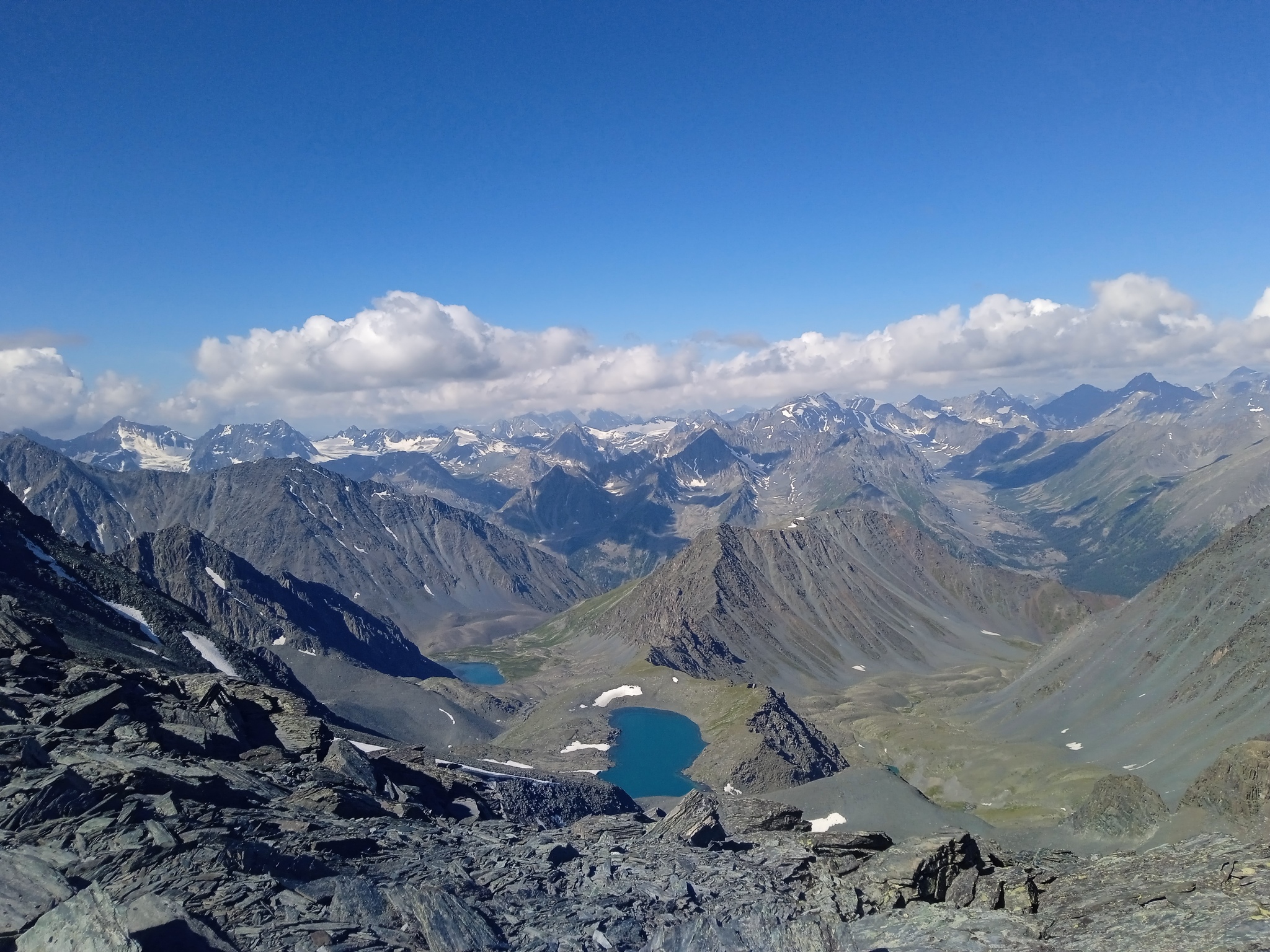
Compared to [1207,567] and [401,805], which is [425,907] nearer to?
[401,805]

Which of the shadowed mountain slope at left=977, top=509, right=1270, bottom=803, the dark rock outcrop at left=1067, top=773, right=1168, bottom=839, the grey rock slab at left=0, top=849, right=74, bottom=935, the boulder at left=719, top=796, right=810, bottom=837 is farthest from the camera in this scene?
the shadowed mountain slope at left=977, top=509, right=1270, bottom=803

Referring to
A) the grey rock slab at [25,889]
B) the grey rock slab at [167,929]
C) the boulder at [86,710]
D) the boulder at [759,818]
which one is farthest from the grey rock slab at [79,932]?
the boulder at [759,818]

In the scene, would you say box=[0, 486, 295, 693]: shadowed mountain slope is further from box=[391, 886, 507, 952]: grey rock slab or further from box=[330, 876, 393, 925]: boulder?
box=[391, 886, 507, 952]: grey rock slab

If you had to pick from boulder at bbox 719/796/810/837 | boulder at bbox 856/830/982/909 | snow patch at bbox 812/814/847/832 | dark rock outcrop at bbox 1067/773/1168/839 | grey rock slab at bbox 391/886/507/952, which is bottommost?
snow patch at bbox 812/814/847/832

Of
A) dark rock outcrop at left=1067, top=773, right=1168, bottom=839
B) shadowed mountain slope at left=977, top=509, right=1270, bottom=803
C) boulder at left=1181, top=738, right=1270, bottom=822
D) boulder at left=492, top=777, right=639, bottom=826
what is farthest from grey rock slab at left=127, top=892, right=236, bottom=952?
shadowed mountain slope at left=977, top=509, right=1270, bottom=803

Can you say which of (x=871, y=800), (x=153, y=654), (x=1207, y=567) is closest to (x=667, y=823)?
(x=871, y=800)
